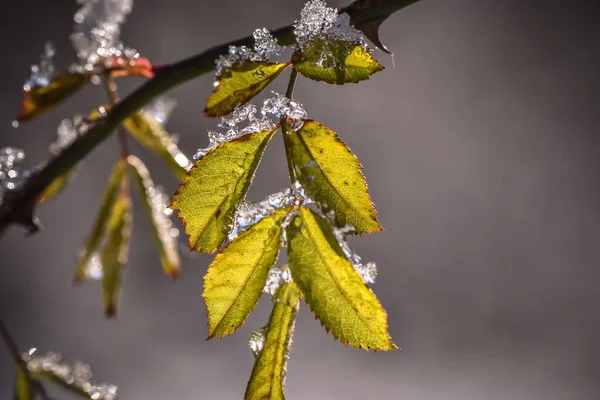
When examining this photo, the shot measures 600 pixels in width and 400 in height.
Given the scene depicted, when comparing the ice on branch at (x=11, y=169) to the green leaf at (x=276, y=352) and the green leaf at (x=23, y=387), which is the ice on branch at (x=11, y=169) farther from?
the green leaf at (x=276, y=352)

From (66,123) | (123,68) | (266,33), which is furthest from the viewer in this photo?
(66,123)

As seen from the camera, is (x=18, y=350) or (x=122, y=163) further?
(x=122, y=163)

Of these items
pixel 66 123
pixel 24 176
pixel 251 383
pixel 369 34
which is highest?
pixel 66 123

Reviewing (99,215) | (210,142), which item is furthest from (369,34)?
(99,215)

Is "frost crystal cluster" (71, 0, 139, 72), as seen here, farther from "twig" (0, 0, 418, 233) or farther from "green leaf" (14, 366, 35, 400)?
"green leaf" (14, 366, 35, 400)

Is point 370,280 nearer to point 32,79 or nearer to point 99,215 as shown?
point 32,79

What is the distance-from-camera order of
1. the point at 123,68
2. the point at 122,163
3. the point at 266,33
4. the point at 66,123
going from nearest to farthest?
the point at 266,33 < the point at 123,68 < the point at 66,123 < the point at 122,163

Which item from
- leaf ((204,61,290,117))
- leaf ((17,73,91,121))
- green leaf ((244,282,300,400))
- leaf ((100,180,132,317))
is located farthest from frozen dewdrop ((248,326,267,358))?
leaf ((100,180,132,317))

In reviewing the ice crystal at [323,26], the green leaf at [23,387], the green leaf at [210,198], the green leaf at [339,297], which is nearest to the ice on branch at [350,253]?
the green leaf at [339,297]
